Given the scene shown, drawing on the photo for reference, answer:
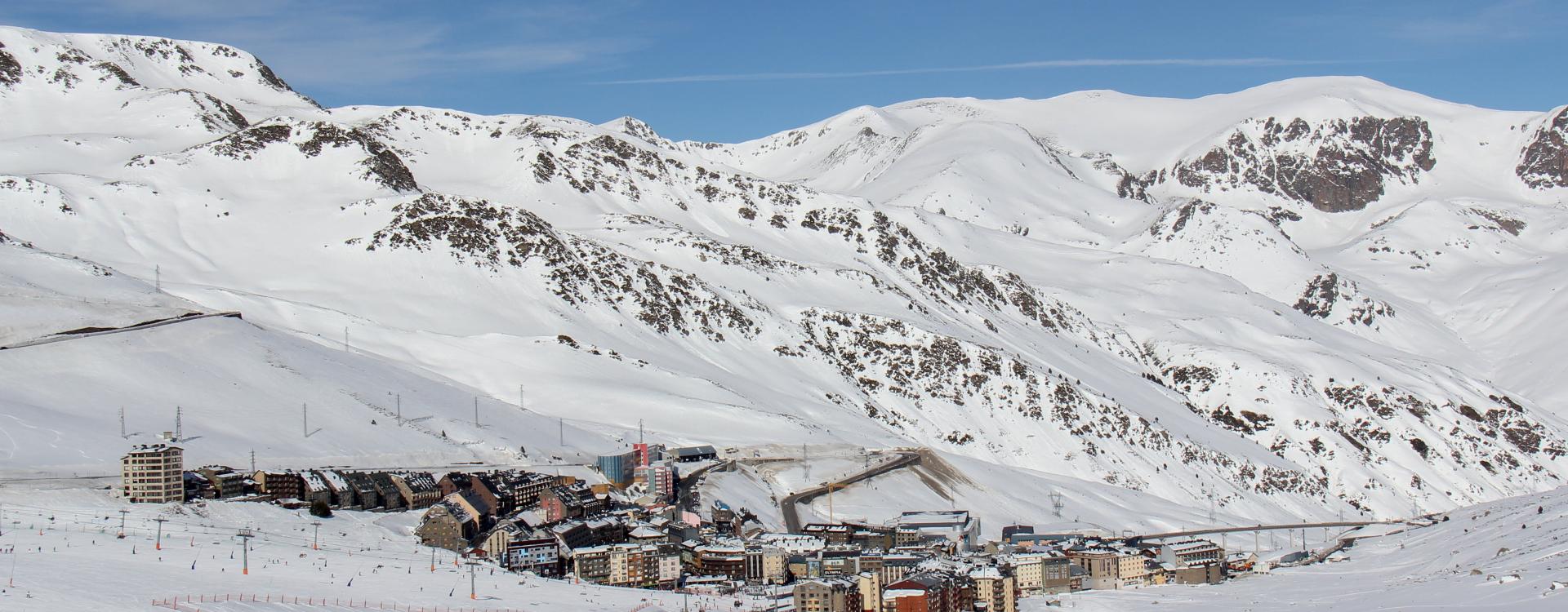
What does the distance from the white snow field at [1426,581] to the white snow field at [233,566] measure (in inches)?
1064

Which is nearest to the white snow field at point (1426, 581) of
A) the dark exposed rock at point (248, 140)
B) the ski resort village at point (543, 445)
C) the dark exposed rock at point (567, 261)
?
the ski resort village at point (543, 445)

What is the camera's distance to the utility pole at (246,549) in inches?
2849

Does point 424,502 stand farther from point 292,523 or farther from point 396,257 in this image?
point 396,257

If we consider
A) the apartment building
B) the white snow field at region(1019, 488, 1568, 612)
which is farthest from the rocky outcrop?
the white snow field at region(1019, 488, 1568, 612)

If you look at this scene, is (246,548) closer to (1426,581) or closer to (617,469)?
(617,469)

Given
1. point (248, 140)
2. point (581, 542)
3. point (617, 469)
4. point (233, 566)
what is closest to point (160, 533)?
point (233, 566)

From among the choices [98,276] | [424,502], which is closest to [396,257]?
[98,276]

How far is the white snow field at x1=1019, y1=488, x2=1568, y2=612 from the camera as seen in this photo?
71.4 m

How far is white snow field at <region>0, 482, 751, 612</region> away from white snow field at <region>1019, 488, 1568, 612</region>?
27.0 metres

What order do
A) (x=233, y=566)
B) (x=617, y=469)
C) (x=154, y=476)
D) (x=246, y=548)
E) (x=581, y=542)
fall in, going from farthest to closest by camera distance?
(x=617, y=469) < (x=581, y=542) < (x=154, y=476) < (x=246, y=548) < (x=233, y=566)

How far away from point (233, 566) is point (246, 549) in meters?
1.65

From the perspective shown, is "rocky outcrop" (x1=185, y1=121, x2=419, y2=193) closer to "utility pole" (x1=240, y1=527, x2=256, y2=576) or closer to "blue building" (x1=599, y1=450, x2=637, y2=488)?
"blue building" (x1=599, y1=450, x2=637, y2=488)

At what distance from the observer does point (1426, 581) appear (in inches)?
3275

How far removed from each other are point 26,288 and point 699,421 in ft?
181
